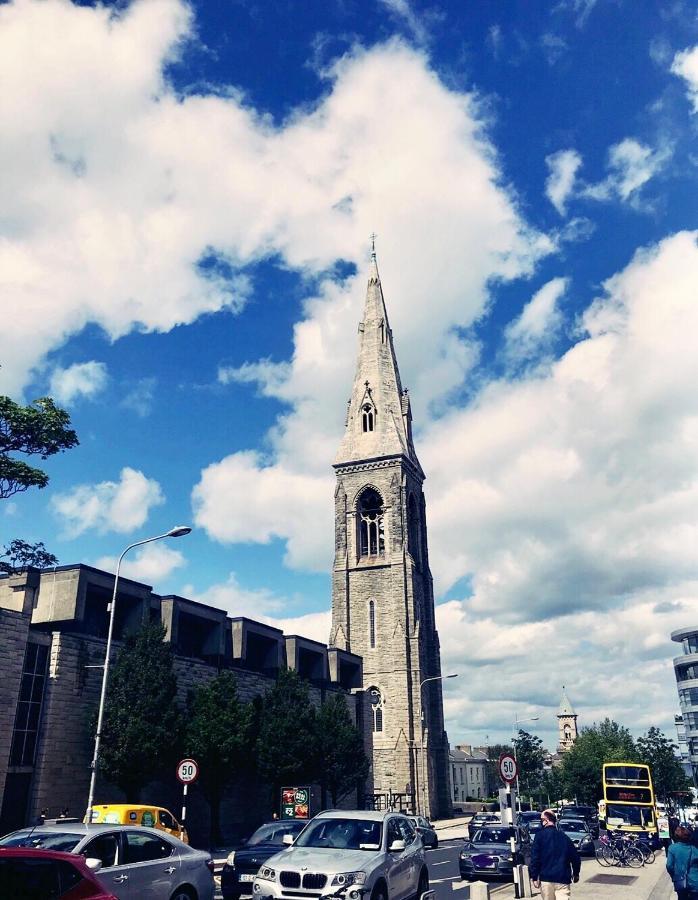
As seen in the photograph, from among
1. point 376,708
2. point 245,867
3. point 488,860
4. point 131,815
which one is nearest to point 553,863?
point 245,867

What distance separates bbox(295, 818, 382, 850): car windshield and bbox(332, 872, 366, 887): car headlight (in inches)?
48.3

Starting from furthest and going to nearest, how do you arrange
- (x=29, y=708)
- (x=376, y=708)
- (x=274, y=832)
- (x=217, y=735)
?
(x=376, y=708) → (x=217, y=735) → (x=29, y=708) → (x=274, y=832)

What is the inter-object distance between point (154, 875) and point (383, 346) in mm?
71009

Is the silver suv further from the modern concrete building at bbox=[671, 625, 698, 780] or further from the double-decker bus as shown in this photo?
the modern concrete building at bbox=[671, 625, 698, 780]

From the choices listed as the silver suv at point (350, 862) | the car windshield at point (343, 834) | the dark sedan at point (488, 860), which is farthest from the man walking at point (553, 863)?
the dark sedan at point (488, 860)

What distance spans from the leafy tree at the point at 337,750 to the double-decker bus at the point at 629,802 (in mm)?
15587

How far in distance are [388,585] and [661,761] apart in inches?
1832

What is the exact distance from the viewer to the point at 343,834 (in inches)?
461

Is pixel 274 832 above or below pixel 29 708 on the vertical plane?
below

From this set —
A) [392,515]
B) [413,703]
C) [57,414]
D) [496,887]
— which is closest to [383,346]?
[392,515]

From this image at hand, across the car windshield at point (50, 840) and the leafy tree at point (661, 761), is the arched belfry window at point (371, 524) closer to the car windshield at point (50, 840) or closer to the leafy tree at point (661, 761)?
the leafy tree at point (661, 761)

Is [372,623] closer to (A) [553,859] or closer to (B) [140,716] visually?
(B) [140,716]

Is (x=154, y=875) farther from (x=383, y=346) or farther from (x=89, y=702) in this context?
(x=383, y=346)

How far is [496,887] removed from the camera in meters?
18.4
